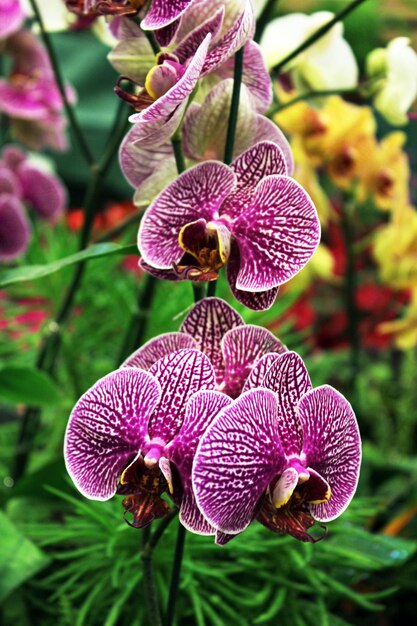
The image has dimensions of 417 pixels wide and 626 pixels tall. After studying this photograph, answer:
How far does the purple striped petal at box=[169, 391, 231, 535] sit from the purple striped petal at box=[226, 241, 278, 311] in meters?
0.04

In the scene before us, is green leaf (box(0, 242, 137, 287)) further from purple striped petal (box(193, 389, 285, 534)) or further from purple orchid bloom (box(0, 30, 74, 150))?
purple orchid bloom (box(0, 30, 74, 150))

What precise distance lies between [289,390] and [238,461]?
29 mm

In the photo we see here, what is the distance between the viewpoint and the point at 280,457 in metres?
0.24

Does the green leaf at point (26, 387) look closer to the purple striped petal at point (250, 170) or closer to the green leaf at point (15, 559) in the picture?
the green leaf at point (15, 559)

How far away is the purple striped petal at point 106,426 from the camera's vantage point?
24 centimetres

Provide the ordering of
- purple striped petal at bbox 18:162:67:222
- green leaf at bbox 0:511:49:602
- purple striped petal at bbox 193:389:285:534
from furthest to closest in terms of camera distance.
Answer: purple striped petal at bbox 18:162:67:222 → green leaf at bbox 0:511:49:602 → purple striped petal at bbox 193:389:285:534

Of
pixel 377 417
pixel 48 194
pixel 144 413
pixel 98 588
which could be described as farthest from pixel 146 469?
pixel 377 417

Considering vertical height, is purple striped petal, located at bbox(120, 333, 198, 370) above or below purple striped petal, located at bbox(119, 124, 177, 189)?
below

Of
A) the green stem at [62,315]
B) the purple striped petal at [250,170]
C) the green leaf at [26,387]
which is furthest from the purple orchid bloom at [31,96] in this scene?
the purple striped petal at [250,170]

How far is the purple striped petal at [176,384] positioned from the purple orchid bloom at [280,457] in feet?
0.07

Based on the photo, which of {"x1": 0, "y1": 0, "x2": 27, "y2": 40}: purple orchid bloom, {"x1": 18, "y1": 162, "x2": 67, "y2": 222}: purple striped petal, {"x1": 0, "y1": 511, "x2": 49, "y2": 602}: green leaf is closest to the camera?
{"x1": 0, "y1": 511, "x2": 49, "y2": 602}: green leaf

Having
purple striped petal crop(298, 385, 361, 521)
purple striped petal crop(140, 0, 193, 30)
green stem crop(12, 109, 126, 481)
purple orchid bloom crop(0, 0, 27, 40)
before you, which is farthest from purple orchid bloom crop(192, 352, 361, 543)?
purple orchid bloom crop(0, 0, 27, 40)

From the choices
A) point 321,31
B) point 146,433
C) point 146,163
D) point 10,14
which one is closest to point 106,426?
point 146,433

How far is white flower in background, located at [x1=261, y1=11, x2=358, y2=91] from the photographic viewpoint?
0.45 metres
